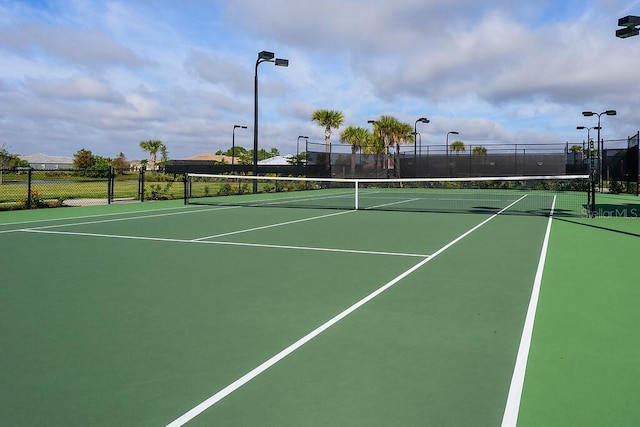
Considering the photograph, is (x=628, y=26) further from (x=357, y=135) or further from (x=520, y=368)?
(x=357, y=135)

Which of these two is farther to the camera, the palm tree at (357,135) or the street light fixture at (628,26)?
the palm tree at (357,135)

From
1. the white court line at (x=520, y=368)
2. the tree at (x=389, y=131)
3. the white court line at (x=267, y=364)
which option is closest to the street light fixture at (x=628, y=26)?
the white court line at (x=520, y=368)

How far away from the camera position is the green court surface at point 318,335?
10.9 feet

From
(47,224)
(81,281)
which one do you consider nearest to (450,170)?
(47,224)

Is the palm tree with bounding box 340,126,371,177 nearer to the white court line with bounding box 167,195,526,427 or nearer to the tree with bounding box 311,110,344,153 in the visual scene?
the tree with bounding box 311,110,344,153

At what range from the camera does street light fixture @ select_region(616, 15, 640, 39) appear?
1220cm

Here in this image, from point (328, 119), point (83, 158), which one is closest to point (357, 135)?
point (328, 119)

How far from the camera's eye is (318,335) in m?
4.71

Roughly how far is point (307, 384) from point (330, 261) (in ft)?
16.4

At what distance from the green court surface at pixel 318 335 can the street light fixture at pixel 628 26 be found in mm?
5618

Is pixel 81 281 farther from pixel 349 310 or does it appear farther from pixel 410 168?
pixel 410 168

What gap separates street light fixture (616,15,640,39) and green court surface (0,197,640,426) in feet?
18.4

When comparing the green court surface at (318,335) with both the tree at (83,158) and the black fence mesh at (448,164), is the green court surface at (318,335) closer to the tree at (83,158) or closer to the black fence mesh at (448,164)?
the black fence mesh at (448,164)

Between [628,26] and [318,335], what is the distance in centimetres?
1165
